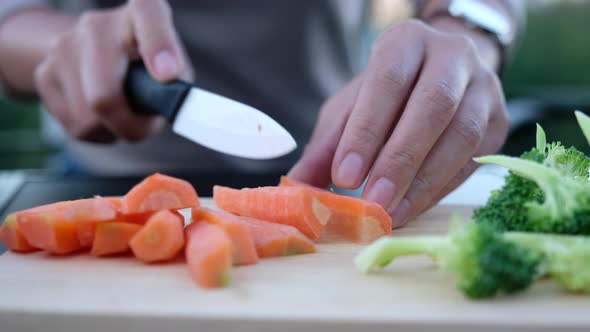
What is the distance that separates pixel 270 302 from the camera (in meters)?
1.09

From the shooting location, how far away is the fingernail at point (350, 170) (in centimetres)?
159

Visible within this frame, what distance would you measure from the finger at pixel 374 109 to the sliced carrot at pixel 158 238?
1.67ft

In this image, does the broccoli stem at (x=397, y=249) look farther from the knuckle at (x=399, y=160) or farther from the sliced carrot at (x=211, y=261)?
the knuckle at (x=399, y=160)

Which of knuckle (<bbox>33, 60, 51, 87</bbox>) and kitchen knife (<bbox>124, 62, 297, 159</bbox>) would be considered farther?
knuckle (<bbox>33, 60, 51, 87</bbox>)

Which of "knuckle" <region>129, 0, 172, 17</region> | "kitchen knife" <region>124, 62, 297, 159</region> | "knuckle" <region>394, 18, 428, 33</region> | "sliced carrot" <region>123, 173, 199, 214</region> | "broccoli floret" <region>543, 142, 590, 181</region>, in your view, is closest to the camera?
"sliced carrot" <region>123, 173, 199, 214</region>

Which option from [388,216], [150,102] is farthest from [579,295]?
[150,102]

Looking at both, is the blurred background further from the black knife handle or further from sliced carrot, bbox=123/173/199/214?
sliced carrot, bbox=123/173/199/214

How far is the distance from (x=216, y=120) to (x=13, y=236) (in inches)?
26.8

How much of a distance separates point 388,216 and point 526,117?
249cm

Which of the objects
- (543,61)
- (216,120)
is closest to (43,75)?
(216,120)

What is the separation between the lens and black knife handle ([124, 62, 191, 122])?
6.31 ft

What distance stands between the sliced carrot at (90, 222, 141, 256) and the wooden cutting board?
0.04m

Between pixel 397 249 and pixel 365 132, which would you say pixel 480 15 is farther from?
pixel 397 249

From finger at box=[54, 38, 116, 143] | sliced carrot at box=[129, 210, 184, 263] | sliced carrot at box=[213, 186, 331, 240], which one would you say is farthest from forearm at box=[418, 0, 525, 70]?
sliced carrot at box=[129, 210, 184, 263]
